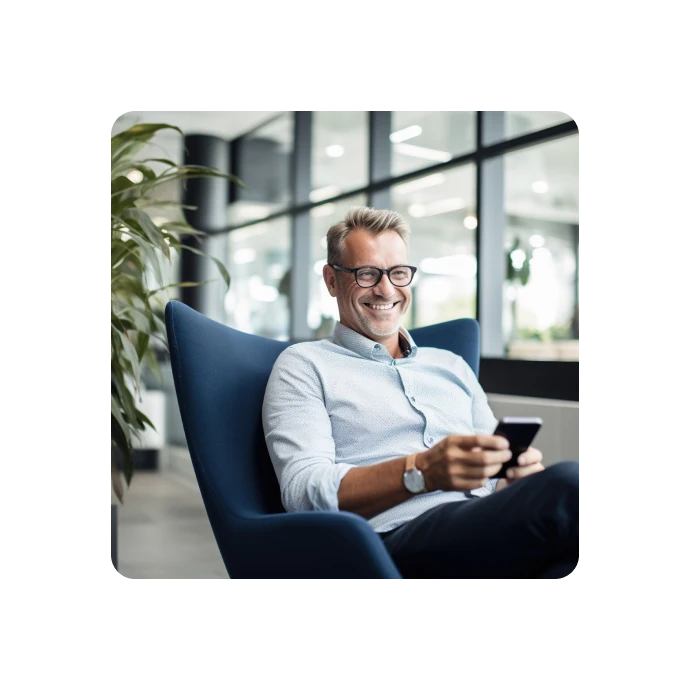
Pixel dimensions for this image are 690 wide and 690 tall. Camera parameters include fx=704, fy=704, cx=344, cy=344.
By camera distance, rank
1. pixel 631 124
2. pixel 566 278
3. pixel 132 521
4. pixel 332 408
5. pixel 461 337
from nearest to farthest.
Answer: pixel 631 124, pixel 332 408, pixel 461 337, pixel 132 521, pixel 566 278

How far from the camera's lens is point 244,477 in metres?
1.59

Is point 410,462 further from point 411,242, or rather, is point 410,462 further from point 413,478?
point 411,242

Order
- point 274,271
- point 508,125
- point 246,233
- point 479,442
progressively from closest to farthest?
point 479,442 < point 508,125 < point 246,233 < point 274,271

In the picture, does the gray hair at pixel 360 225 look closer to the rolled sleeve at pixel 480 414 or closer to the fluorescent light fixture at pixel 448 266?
the rolled sleeve at pixel 480 414

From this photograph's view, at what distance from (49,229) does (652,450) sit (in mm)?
1180

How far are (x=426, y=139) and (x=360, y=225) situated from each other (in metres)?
2.12

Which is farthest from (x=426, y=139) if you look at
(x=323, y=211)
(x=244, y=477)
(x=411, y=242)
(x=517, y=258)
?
(x=244, y=477)

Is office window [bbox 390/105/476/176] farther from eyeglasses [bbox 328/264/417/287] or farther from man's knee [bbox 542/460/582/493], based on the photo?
man's knee [bbox 542/460/582/493]

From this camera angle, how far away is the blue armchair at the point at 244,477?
50.1 inches

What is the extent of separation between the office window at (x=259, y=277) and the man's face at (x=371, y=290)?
16.8ft

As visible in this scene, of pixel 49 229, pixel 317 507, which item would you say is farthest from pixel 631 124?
pixel 49 229

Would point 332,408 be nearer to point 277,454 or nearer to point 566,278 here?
point 277,454
